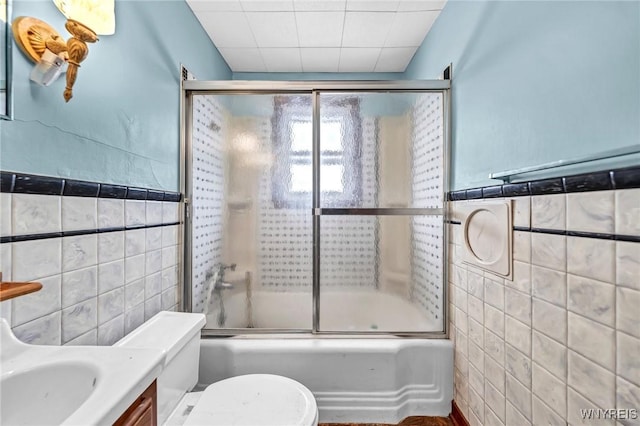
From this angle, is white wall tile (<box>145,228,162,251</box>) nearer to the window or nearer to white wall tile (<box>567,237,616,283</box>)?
the window

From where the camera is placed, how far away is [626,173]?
73 centimetres

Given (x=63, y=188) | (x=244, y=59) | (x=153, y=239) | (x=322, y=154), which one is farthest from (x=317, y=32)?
(x=63, y=188)

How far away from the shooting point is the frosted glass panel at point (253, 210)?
1.82 metres

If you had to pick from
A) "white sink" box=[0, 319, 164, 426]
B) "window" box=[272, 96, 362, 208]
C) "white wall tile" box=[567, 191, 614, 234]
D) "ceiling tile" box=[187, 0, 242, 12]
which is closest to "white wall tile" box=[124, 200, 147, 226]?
"white sink" box=[0, 319, 164, 426]

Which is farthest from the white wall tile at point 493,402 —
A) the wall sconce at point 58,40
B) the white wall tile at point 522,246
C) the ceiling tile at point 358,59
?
the ceiling tile at point 358,59

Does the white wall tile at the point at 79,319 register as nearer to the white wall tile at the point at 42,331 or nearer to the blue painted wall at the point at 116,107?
the white wall tile at the point at 42,331

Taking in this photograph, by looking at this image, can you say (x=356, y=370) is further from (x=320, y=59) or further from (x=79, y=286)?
(x=320, y=59)

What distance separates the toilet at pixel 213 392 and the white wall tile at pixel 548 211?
3.46 ft

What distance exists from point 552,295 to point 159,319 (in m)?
1.54

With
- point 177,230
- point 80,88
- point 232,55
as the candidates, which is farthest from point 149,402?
point 232,55

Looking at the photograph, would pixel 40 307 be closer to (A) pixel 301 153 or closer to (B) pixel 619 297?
(A) pixel 301 153

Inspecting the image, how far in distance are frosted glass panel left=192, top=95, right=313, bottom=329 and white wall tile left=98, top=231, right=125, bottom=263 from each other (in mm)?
584

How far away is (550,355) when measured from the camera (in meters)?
0.98

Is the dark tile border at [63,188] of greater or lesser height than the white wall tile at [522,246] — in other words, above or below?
above
